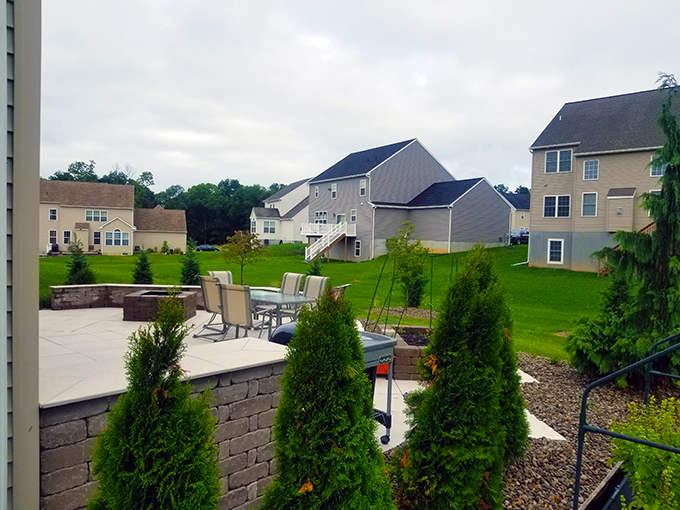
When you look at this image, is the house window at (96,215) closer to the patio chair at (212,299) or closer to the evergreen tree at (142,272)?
the evergreen tree at (142,272)

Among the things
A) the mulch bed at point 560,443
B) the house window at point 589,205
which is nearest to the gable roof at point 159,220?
the house window at point 589,205

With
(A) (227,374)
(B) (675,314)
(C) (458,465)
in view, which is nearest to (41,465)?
(A) (227,374)

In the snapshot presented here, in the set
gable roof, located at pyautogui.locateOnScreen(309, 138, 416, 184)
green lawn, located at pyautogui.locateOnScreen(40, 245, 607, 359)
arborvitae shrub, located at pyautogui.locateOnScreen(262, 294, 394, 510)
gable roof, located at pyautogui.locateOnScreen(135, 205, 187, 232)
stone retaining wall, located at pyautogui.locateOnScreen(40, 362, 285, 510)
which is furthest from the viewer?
gable roof, located at pyautogui.locateOnScreen(135, 205, 187, 232)

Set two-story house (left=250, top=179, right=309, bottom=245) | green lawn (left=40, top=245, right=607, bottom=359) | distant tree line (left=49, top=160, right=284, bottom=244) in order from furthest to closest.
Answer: distant tree line (left=49, top=160, right=284, bottom=244) → two-story house (left=250, top=179, right=309, bottom=245) → green lawn (left=40, top=245, right=607, bottom=359)

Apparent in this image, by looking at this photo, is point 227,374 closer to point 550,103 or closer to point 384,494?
point 384,494

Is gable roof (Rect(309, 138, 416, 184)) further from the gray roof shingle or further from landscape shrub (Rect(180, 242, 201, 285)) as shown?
landscape shrub (Rect(180, 242, 201, 285))

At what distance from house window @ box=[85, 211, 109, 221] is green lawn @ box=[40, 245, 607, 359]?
17.5 meters

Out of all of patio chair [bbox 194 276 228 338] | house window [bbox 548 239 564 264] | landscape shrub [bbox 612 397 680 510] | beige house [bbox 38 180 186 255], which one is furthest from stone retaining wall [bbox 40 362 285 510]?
beige house [bbox 38 180 186 255]

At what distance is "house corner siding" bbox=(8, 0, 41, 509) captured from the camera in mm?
2102

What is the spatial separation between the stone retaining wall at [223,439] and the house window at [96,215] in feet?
144

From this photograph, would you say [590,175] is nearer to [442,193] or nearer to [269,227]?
[442,193]

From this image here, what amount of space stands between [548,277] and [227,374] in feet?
71.8

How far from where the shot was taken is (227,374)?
10.6 ft

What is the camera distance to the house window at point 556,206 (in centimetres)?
2489
